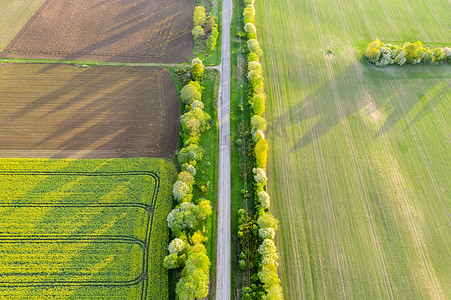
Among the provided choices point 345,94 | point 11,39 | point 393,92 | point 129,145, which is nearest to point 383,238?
point 345,94

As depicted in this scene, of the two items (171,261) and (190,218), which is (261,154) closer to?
(190,218)

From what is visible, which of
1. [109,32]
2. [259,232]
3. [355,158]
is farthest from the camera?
[109,32]

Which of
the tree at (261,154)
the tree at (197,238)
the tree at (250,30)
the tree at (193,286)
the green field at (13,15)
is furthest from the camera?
the tree at (250,30)

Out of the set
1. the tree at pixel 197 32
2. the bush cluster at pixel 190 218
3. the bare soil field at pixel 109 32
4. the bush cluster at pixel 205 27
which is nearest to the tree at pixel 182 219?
the bush cluster at pixel 190 218

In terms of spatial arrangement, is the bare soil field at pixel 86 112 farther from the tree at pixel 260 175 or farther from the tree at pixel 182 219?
the tree at pixel 260 175

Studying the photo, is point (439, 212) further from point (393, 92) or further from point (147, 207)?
point (147, 207)

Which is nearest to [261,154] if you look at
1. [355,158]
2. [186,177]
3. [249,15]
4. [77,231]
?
[186,177]
